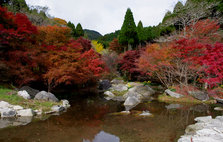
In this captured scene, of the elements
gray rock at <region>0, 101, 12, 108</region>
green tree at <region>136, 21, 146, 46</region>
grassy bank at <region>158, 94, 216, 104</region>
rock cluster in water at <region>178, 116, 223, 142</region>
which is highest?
green tree at <region>136, 21, 146, 46</region>

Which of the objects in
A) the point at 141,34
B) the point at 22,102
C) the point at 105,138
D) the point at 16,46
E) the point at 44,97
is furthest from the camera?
the point at 141,34

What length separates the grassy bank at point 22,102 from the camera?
7867 mm

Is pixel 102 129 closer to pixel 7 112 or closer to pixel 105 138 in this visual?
pixel 105 138

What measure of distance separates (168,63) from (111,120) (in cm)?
708

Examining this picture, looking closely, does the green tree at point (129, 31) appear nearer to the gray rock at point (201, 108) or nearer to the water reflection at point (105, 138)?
the gray rock at point (201, 108)

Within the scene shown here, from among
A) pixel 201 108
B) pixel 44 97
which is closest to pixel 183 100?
pixel 201 108

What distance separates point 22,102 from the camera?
7996 mm

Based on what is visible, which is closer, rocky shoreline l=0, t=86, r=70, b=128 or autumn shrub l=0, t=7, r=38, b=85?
rocky shoreline l=0, t=86, r=70, b=128

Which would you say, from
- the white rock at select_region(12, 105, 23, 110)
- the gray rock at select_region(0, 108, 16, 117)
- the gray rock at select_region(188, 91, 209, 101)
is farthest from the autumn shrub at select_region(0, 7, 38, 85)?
the gray rock at select_region(188, 91, 209, 101)

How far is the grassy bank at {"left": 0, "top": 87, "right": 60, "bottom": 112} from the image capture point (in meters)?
7.87

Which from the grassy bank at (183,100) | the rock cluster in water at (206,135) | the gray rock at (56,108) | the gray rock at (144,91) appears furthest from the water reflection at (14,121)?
the gray rock at (144,91)

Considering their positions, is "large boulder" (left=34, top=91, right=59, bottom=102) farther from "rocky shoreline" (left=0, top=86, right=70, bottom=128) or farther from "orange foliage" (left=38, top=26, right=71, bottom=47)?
"orange foliage" (left=38, top=26, right=71, bottom=47)

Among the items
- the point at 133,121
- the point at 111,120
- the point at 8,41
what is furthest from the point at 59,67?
the point at 133,121

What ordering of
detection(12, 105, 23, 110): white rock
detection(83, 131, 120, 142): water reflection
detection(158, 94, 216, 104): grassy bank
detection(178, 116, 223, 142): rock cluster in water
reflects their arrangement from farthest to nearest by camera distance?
detection(158, 94, 216, 104): grassy bank < detection(12, 105, 23, 110): white rock < detection(83, 131, 120, 142): water reflection < detection(178, 116, 223, 142): rock cluster in water
